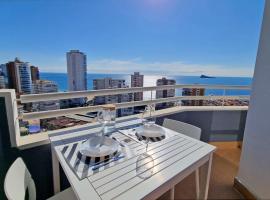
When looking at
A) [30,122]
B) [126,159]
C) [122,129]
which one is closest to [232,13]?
[122,129]

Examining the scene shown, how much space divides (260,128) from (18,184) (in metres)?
1.86

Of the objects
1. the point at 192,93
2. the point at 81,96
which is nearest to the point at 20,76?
the point at 81,96

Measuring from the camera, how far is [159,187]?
0.64 metres

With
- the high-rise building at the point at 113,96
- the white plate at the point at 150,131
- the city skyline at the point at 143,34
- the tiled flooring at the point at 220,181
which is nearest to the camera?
the white plate at the point at 150,131

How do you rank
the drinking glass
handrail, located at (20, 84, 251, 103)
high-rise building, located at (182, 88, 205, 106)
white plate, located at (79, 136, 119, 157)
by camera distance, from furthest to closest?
1. high-rise building, located at (182, 88, 205, 106)
2. handrail, located at (20, 84, 251, 103)
3. white plate, located at (79, 136, 119, 157)
4. the drinking glass

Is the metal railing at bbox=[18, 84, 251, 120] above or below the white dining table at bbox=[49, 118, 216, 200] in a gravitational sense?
above

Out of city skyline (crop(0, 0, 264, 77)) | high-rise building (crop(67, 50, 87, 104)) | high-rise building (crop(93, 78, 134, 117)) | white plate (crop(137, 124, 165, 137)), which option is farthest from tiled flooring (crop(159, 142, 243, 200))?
high-rise building (crop(67, 50, 87, 104))

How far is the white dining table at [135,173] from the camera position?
0.60 meters

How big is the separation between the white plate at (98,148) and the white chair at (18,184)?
31cm

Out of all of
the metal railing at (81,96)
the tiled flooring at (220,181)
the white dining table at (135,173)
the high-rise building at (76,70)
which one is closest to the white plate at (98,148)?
the white dining table at (135,173)

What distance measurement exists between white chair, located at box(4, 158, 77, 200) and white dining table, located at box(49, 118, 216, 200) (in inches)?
7.4

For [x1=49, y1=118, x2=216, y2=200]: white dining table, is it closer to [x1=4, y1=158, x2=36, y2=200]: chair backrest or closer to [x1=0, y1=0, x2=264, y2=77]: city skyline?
[x1=4, y1=158, x2=36, y2=200]: chair backrest

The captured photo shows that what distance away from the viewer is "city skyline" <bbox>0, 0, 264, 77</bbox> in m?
3.43

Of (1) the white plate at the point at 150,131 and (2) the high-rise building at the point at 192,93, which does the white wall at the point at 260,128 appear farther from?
(2) the high-rise building at the point at 192,93
